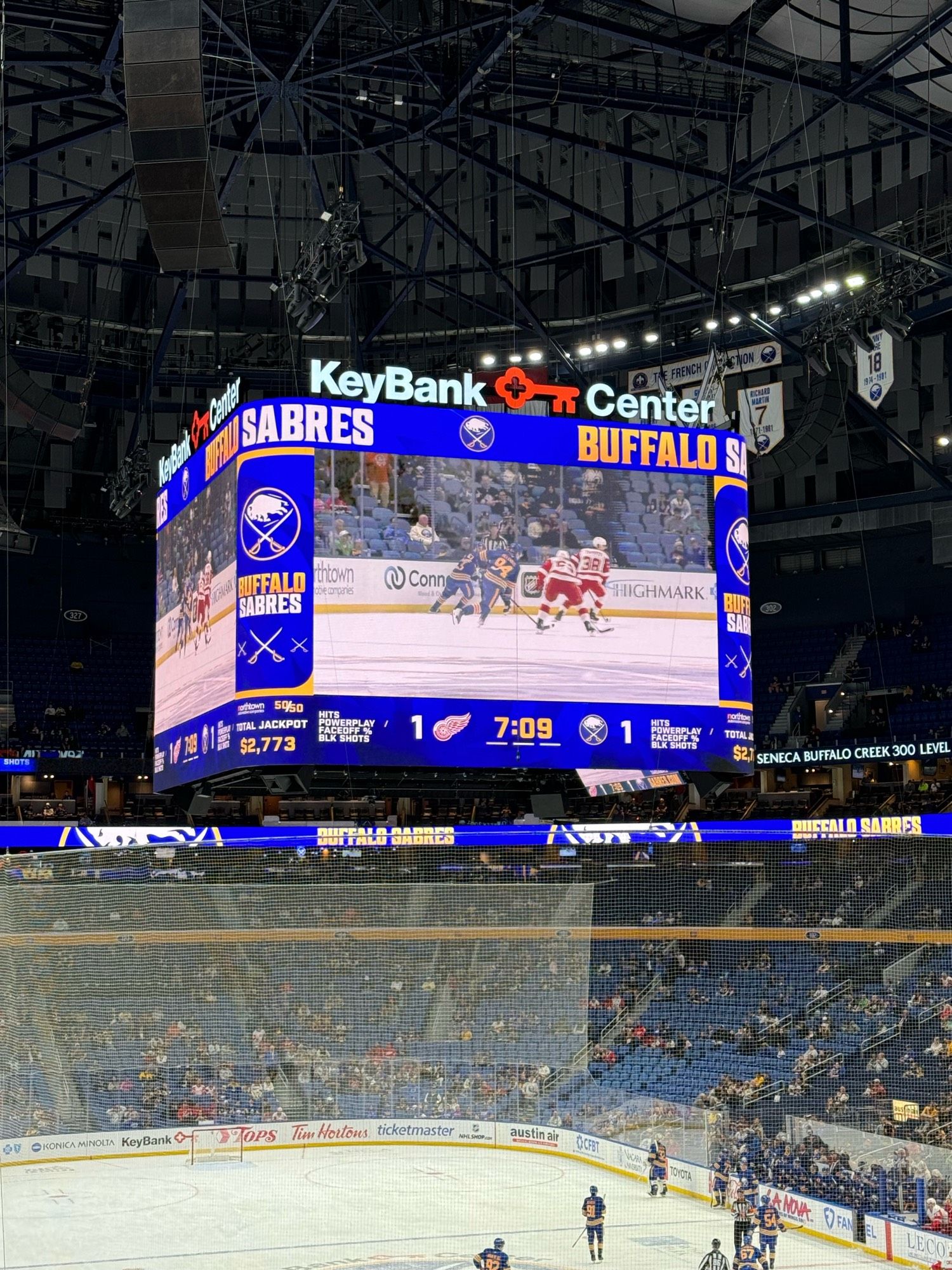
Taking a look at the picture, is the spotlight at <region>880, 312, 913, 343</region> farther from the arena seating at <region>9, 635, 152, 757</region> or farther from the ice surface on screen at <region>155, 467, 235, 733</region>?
the arena seating at <region>9, 635, 152, 757</region>

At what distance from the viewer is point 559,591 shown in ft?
58.8

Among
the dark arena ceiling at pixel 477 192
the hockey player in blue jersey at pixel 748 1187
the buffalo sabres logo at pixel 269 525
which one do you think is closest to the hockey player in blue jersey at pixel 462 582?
the buffalo sabres logo at pixel 269 525

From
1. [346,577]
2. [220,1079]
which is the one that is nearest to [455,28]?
[346,577]

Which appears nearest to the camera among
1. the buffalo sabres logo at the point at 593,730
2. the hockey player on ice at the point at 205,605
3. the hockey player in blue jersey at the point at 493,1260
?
the hockey player in blue jersey at the point at 493,1260

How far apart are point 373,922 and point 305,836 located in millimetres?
6162

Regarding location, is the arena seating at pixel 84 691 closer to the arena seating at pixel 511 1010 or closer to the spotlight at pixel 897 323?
the arena seating at pixel 511 1010

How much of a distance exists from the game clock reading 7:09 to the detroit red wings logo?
416 mm

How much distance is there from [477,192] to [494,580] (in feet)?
55.0

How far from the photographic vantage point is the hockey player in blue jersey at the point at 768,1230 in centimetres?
1652

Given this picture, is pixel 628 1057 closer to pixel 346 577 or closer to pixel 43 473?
pixel 346 577

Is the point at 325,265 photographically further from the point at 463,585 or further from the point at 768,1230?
the point at 768,1230

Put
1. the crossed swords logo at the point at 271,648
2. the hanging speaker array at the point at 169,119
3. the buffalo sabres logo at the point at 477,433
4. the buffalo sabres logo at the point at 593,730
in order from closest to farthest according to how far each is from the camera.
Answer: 1. the hanging speaker array at the point at 169,119
2. the crossed swords logo at the point at 271,648
3. the buffalo sabres logo at the point at 593,730
4. the buffalo sabres logo at the point at 477,433

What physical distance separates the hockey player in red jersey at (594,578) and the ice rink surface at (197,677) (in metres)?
3.99

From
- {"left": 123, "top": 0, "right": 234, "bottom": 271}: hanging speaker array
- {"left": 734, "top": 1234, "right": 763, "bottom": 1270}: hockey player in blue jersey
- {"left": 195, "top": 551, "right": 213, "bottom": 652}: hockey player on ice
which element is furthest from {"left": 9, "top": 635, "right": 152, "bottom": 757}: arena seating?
{"left": 123, "top": 0, "right": 234, "bottom": 271}: hanging speaker array
